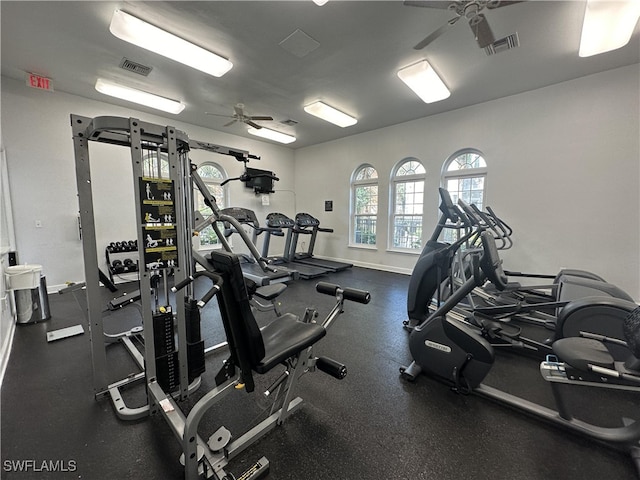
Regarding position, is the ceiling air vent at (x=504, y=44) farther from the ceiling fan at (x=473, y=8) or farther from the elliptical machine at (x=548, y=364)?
the elliptical machine at (x=548, y=364)

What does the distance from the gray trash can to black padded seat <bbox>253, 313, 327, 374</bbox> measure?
11.0ft

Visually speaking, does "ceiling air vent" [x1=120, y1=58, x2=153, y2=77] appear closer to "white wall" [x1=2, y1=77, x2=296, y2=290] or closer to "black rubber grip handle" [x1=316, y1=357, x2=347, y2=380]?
"white wall" [x1=2, y1=77, x2=296, y2=290]

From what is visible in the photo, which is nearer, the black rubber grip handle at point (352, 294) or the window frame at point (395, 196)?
the black rubber grip handle at point (352, 294)

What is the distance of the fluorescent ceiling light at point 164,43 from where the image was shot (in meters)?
2.64

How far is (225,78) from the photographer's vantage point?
12.4 feet

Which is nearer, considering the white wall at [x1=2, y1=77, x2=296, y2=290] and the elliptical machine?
the elliptical machine

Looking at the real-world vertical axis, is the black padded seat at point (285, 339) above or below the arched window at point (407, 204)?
below

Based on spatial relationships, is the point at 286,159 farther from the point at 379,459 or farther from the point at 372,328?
the point at 379,459

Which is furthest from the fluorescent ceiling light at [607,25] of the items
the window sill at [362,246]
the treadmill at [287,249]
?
the treadmill at [287,249]

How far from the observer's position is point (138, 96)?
14.0 feet

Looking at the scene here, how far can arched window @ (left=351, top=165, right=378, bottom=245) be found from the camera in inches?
258

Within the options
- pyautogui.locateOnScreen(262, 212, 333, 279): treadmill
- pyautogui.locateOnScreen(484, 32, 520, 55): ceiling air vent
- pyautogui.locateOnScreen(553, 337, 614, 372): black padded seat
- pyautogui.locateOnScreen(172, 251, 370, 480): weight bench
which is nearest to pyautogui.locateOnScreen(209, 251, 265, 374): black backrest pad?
pyautogui.locateOnScreen(172, 251, 370, 480): weight bench

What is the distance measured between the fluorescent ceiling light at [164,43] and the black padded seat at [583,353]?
4.25m

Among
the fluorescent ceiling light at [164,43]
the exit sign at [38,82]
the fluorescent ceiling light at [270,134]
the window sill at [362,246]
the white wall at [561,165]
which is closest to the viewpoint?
the fluorescent ceiling light at [164,43]
